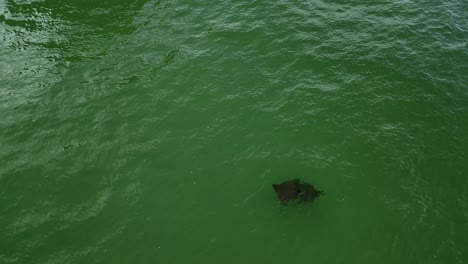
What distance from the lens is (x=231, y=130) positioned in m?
23.6

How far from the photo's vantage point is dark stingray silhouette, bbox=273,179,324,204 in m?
19.5

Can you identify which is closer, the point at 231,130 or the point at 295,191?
the point at 295,191

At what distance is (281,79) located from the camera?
86.8ft

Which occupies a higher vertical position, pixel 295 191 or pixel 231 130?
pixel 231 130

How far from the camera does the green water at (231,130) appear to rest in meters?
18.8

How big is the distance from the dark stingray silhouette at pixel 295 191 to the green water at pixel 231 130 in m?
0.55

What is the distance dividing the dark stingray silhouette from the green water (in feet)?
1.80

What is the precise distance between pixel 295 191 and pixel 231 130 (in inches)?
235

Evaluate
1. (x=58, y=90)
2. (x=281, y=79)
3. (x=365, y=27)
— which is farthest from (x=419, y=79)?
(x=58, y=90)

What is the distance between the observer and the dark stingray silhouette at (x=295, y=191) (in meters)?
19.5

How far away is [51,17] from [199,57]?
45.2ft

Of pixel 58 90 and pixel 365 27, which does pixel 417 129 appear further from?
pixel 58 90

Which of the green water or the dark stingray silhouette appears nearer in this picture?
the green water

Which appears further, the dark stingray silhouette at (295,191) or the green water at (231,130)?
the dark stingray silhouette at (295,191)
